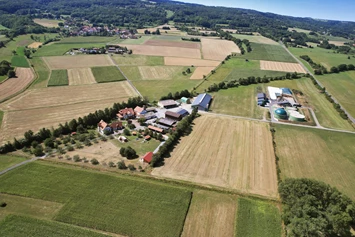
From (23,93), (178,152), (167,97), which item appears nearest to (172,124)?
(178,152)

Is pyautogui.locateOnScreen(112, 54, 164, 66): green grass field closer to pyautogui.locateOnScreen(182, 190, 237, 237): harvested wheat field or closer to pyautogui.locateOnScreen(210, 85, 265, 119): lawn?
pyautogui.locateOnScreen(210, 85, 265, 119): lawn

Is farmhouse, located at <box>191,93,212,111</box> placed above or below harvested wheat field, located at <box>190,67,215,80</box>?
below

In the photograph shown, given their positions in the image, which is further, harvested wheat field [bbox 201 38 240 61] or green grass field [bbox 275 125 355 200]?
harvested wheat field [bbox 201 38 240 61]

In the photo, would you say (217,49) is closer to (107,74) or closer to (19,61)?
(107,74)

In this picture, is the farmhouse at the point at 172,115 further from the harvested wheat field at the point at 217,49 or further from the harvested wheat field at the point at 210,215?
the harvested wheat field at the point at 217,49

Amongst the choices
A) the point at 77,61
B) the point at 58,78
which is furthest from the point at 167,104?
the point at 77,61

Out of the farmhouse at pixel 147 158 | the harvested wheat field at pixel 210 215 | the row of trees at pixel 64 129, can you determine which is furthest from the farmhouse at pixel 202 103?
the harvested wheat field at pixel 210 215

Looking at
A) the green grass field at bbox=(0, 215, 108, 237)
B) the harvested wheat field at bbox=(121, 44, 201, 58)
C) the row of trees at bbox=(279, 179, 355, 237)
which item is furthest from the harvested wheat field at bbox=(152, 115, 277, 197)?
the harvested wheat field at bbox=(121, 44, 201, 58)
